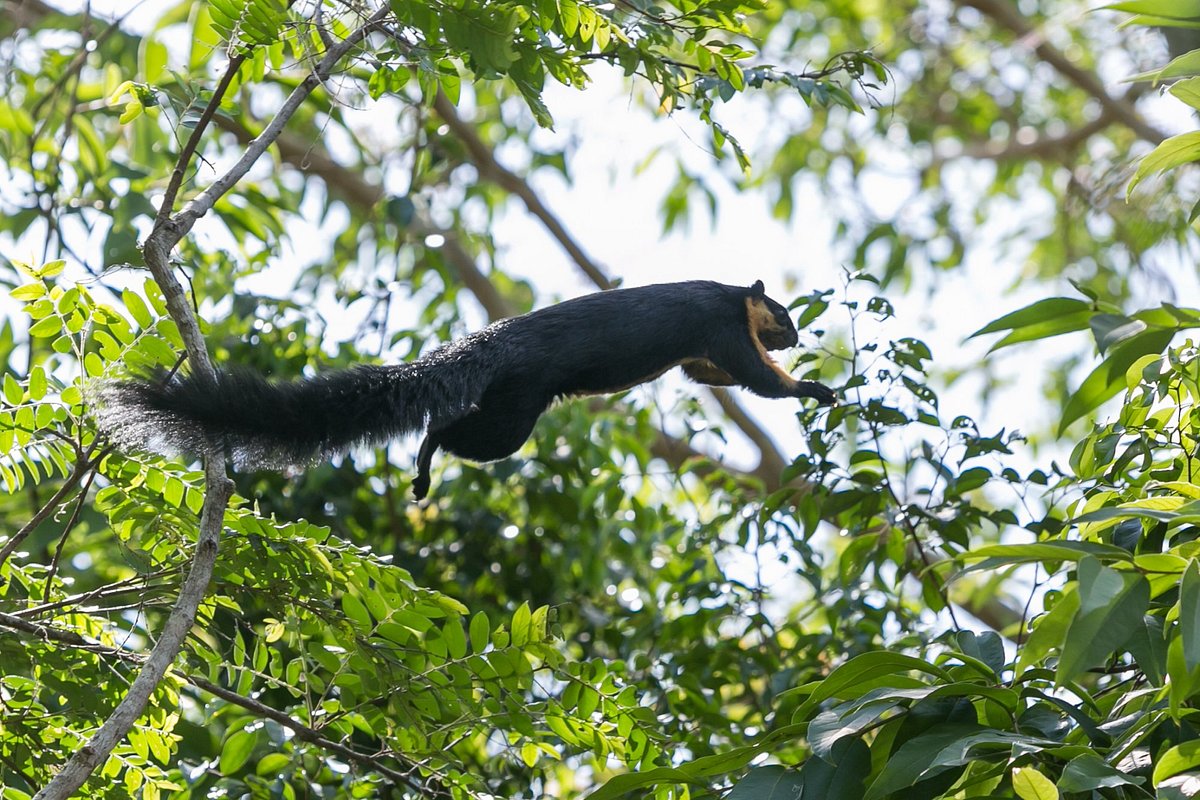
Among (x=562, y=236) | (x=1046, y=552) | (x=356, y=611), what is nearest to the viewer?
(x=1046, y=552)

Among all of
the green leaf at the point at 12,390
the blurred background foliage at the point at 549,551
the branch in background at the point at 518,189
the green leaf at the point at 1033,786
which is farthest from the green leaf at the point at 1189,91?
the branch in background at the point at 518,189

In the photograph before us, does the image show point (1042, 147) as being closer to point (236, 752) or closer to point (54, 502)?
point (236, 752)

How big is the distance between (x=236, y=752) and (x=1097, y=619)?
5.28ft

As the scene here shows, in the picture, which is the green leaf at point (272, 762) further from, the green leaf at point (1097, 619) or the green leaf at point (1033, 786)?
the green leaf at point (1097, 619)

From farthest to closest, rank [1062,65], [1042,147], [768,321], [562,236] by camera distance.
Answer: [1042,147] → [1062,65] → [562,236] → [768,321]

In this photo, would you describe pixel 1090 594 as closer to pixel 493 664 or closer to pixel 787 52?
pixel 493 664

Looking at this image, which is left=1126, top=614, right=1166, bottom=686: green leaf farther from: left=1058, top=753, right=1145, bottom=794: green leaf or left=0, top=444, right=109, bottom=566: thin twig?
left=0, top=444, right=109, bottom=566: thin twig

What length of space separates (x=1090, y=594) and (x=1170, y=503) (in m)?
0.33

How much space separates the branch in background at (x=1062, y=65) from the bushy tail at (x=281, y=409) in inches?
197

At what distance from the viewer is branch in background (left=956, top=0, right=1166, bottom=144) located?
682 centimetres

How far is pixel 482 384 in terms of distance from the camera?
255cm

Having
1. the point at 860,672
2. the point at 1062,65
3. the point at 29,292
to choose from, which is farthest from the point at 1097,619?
the point at 1062,65

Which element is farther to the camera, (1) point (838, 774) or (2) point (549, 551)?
(2) point (549, 551)

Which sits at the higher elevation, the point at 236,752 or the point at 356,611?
the point at 356,611
